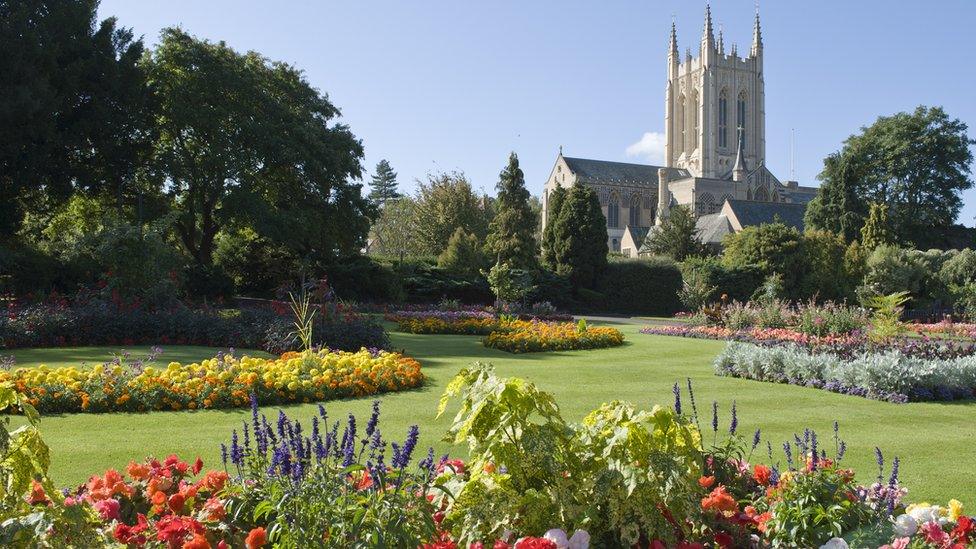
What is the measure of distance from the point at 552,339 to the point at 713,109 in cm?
7813

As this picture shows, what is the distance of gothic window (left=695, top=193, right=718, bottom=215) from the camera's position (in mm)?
73481

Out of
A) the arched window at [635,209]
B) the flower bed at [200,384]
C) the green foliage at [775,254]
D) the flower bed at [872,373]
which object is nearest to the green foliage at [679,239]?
the green foliage at [775,254]

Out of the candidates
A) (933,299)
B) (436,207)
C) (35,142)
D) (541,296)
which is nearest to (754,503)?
(35,142)

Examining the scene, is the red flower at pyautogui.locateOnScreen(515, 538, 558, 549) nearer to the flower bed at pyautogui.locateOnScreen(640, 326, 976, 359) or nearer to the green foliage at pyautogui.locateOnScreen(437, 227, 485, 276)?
the flower bed at pyautogui.locateOnScreen(640, 326, 976, 359)

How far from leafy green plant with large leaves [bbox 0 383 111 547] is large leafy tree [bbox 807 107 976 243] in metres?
50.9

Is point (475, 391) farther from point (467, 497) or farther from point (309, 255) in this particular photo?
point (309, 255)

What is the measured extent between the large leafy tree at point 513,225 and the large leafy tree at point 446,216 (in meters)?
8.07

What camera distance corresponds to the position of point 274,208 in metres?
26.4

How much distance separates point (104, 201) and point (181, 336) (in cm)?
1468

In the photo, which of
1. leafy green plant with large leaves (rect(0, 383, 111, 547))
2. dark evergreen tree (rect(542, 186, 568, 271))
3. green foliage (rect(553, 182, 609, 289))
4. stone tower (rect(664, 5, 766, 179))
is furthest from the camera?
stone tower (rect(664, 5, 766, 179))

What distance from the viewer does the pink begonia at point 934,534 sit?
3.02 meters

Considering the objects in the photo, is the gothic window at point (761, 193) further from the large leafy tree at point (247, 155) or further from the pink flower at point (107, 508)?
the pink flower at point (107, 508)

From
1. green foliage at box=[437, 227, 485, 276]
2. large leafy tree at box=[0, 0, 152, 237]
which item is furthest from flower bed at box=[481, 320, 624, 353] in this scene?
green foliage at box=[437, 227, 485, 276]

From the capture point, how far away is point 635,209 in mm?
78875
